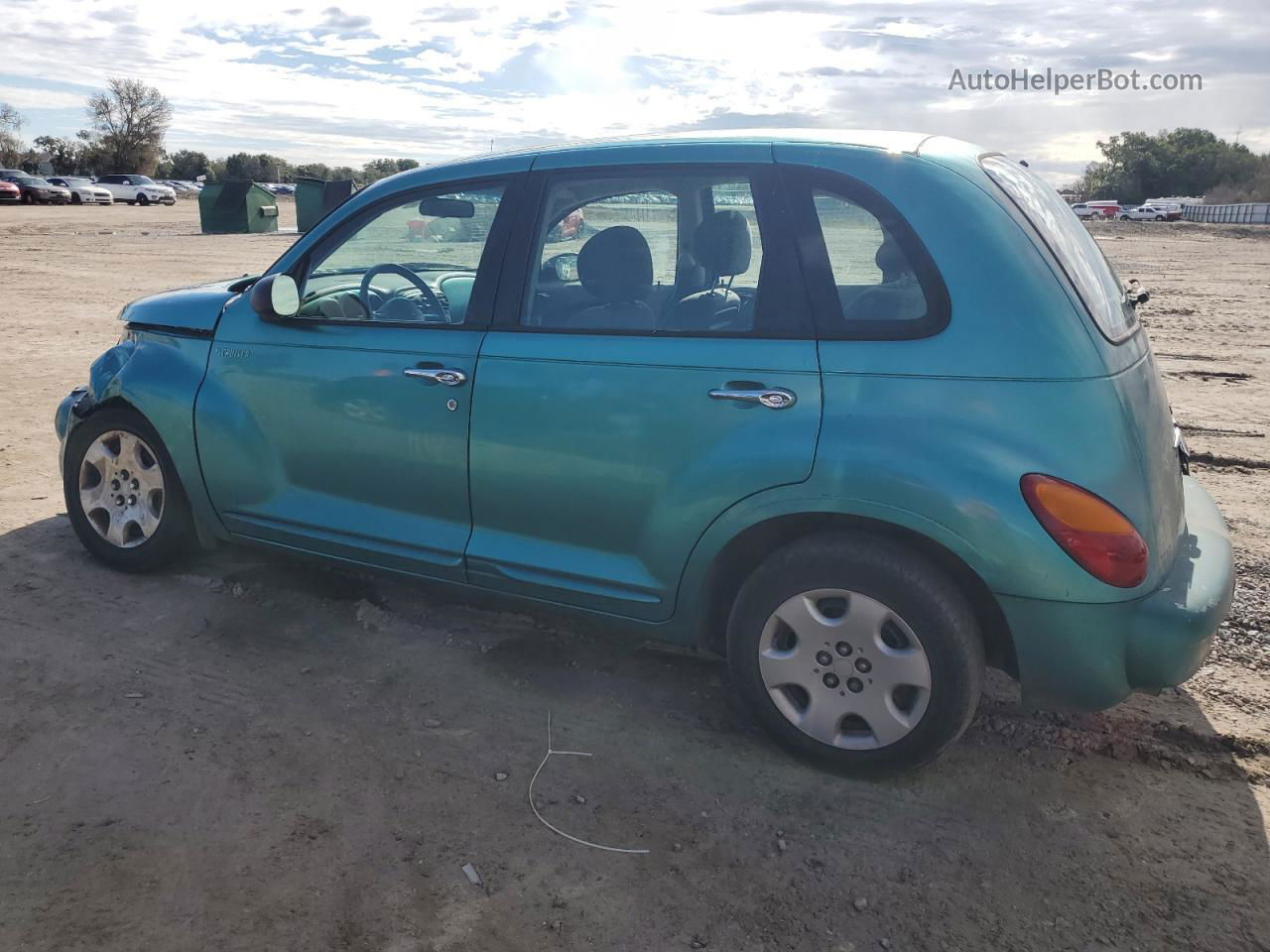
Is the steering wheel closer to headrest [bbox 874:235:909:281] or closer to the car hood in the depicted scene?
the car hood

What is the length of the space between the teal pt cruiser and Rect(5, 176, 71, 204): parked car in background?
159ft

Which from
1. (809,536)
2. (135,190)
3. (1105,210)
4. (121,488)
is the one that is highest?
(135,190)

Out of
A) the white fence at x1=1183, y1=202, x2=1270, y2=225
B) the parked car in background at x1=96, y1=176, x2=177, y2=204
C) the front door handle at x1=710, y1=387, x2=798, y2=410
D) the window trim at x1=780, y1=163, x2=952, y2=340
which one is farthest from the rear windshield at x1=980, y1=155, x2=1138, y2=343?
the parked car in background at x1=96, y1=176, x2=177, y2=204

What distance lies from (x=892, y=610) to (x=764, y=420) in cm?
67

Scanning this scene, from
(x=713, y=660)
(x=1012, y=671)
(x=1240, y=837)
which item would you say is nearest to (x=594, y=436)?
(x=713, y=660)

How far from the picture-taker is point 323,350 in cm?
390

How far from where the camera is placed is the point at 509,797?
122 inches

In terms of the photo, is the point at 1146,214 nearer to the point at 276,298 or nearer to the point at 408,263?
the point at 408,263

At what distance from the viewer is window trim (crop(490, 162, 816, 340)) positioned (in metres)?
3.13

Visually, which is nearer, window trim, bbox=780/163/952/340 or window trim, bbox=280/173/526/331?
window trim, bbox=780/163/952/340

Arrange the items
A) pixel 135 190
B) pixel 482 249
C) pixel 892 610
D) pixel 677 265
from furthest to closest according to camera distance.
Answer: pixel 135 190 < pixel 482 249 < pixel 677 265 < pixel 892 610

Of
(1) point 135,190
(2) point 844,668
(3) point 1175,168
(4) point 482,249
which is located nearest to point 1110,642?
(2) point 844,668

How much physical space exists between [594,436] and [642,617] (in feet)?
2.07

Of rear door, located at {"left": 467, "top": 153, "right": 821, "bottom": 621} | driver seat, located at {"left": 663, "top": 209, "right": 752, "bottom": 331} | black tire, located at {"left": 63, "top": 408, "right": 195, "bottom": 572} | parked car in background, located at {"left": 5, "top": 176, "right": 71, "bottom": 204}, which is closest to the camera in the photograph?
rear door, located at {"left": 467, "top": 153, "right": 821, "bottom": 621}
